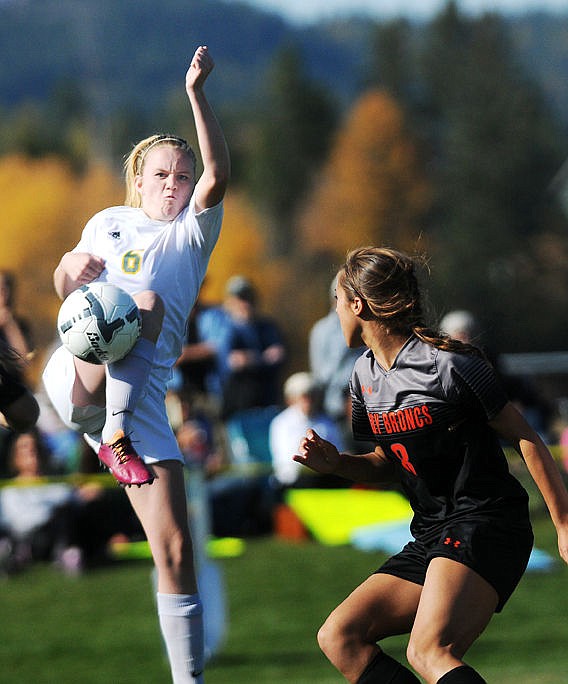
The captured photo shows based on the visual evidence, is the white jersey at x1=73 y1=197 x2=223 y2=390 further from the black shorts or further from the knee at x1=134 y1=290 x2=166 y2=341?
the black shorts

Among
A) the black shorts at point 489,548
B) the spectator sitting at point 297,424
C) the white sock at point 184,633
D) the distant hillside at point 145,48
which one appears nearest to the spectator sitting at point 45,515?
the spectator sitting at point 297,424

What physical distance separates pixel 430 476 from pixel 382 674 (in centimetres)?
75

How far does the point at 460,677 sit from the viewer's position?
4562 mm

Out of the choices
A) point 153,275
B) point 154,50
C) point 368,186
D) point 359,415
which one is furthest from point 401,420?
point 154,50

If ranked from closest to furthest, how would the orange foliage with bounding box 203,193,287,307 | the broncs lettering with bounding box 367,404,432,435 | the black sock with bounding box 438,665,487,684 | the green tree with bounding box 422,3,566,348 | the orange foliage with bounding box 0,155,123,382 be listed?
1. the black sock with bounding box 438,665,487,684
2. the broncs lettering with bounding box 367,404,432,435
3. the green tree with bounding box 422,3,566,348
4. the orange foliage with bounding box 203,193,287,307
5. the orange foliage with bounding box 0,155,123,382


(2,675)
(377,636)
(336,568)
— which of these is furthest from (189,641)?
(336,568)

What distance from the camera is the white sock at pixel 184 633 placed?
5.34 metres

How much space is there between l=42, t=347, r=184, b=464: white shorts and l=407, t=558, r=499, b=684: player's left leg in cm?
118

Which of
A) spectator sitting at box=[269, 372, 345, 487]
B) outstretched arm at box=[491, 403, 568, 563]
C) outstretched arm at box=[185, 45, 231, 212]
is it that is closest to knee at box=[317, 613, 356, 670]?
outstretched arm at box=[491, 403, 568, 563]

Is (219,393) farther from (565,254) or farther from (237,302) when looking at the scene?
(565,254)

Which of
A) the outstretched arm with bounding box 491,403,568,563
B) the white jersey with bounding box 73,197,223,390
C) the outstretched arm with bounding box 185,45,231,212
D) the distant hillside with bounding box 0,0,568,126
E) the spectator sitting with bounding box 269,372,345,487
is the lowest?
the spectator sitting with bounding box 269,372,345,487

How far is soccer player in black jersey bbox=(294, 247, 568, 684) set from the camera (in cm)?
471

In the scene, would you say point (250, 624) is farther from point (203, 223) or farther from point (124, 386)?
point (203, 223)

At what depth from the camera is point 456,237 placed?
59344 mm
